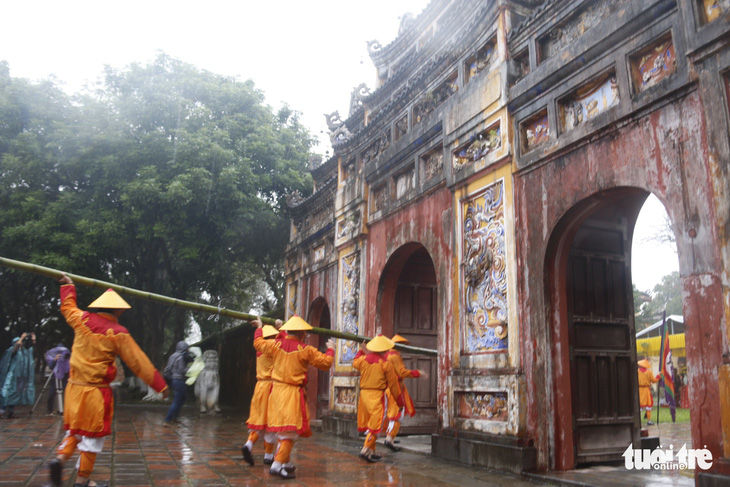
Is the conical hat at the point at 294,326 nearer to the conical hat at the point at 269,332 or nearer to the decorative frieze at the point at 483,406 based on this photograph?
the conical hat at the point at 269,332

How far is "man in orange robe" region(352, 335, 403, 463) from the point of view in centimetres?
743

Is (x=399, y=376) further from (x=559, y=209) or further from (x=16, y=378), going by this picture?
(x=16, y=378)

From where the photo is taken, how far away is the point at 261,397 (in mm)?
7285

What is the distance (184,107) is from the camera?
16.1 metres

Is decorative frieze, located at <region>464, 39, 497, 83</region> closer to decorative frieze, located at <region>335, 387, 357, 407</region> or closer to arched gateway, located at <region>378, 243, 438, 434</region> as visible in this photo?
arched gateway, located at <region>378, 243, 438, 434</region>

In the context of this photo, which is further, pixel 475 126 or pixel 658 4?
pixel 475 126

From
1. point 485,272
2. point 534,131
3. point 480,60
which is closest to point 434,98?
point 480,60

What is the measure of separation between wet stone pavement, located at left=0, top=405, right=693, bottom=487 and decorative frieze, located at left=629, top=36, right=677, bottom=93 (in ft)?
12.9

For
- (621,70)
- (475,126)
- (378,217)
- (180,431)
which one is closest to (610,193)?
(621,70)

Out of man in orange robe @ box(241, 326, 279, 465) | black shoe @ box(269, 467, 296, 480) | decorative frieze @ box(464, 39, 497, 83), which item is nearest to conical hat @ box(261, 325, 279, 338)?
man in orange robe @ box(241, 326, 279, 465)

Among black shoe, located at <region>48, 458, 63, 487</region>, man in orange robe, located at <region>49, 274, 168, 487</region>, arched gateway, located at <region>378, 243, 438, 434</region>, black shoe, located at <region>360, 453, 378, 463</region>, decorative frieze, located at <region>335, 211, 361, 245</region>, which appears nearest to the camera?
black shoe, located at <region>48, 458, 63, 487</region>

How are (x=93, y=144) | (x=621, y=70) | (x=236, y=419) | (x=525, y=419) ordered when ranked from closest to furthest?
(x=621, y=70)
(x=525, y=419)
(x=236, y=419)
(x=93, y=144)

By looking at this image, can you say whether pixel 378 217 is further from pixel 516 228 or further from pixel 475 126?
pixel 516 228

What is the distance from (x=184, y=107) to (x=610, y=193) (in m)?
13.2
